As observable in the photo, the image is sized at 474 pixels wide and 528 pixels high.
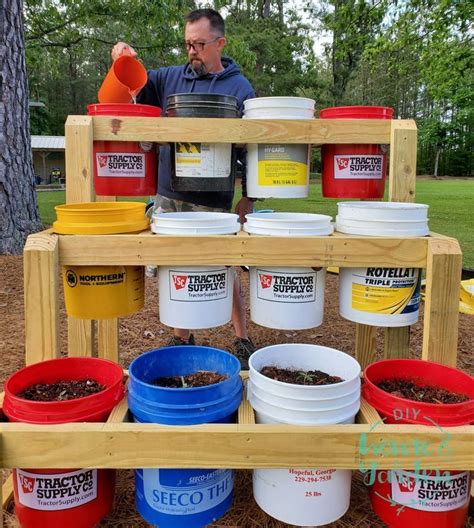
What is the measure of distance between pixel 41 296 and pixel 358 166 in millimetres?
1446

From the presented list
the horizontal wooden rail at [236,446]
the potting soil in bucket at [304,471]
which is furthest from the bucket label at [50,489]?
the potting soil in bucket at [304,471]

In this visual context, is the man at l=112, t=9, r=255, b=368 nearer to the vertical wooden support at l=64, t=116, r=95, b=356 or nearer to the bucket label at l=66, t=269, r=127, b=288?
the vertical wooden support at l=64, t=116, r=95, b=356

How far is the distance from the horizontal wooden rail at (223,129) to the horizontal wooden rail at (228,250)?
475mm

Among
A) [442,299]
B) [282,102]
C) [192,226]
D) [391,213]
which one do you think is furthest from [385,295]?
[282,102]

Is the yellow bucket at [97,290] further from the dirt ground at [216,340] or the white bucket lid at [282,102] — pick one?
the white bucket lid at [282,102]

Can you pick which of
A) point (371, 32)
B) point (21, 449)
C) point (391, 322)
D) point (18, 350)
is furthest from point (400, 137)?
point (371, 32)

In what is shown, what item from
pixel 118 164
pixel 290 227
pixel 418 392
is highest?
pixel 118 164

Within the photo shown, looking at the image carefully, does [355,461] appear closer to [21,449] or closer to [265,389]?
[265,389]

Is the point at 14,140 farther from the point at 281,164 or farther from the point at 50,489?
the point at 50,489

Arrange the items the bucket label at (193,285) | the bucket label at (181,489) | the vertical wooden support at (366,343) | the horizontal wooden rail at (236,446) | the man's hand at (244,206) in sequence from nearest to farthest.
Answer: the horizontal wooden rail at (236,446) < the bucket label at (181,489) < the bucket label at (193,285) < the vertical wooden support at (366,343) < the man's hand at (244,206)

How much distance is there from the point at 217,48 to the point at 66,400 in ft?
7.83

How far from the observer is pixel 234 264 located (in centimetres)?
189

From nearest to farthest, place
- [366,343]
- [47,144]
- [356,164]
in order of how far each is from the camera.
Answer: [356,164] < [366,343] < [47,144]

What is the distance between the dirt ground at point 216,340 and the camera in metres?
1.82
